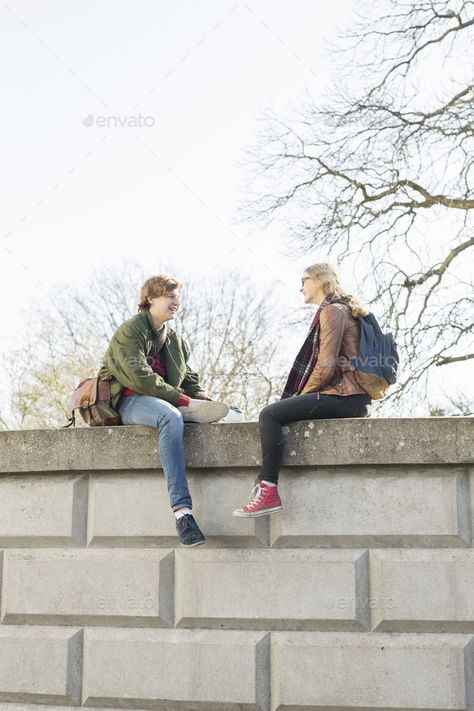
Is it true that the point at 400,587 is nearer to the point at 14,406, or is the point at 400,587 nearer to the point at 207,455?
the point at 207,455

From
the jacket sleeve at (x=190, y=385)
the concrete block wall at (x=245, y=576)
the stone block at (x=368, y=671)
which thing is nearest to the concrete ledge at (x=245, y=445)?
the concrete block wall at (x=245, y=576)

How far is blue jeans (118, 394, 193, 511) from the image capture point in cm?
605

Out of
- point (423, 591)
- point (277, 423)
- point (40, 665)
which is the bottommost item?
point (40, 665)

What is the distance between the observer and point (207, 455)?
20.6 ft

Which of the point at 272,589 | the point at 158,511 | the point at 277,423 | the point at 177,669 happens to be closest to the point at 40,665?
the point at 177,669

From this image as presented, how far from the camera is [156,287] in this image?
6406 mm

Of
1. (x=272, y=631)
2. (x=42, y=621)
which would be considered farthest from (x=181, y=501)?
(x=42, y=621)

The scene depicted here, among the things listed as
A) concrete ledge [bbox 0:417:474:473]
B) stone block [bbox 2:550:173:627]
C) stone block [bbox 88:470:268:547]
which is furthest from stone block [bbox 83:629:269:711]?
concrete ledge [bbox 0:417:474:473]

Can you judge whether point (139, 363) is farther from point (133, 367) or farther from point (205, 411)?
point (205, 411)

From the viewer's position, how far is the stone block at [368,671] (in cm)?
576

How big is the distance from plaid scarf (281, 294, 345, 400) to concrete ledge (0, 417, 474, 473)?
0.97 feet

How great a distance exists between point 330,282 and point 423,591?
2.10m

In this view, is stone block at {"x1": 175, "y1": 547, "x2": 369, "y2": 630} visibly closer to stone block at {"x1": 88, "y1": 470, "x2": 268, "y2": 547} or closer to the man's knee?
stone block at {"x1": 88, "y1": 470, "x2": 268, "y2": 547}

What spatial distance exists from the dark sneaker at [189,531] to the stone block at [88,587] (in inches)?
12.8
